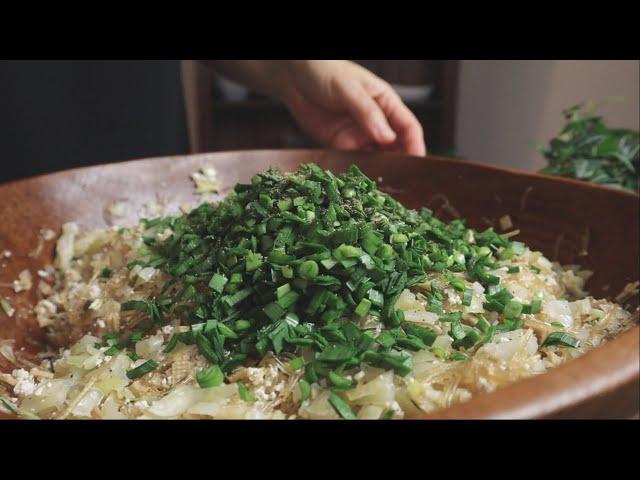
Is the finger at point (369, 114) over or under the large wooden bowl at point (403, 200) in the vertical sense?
over

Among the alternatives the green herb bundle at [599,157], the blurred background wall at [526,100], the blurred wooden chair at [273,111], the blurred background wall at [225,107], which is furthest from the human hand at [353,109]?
the blurred wooden chair at [273,111]

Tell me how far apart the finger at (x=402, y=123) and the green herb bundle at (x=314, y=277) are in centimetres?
63

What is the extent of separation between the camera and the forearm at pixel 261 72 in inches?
75.4

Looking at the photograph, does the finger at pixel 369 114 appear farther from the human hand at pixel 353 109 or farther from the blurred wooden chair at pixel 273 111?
the blurred wooden chair at pixel 273 111

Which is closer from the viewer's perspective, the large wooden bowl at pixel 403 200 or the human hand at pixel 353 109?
the large wooden bowl at pixel 403 200

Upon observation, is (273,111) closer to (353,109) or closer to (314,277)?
(353,109)

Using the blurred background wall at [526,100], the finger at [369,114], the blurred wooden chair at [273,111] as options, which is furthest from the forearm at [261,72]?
the blurred wooden chair at [273,111]

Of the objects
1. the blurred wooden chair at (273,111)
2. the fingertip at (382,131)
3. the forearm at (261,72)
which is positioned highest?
the forearm at (261,72)

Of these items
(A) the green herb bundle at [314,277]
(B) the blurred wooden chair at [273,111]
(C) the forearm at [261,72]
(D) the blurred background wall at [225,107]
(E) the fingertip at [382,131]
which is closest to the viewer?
(A) the green herb bundle at [314,277]

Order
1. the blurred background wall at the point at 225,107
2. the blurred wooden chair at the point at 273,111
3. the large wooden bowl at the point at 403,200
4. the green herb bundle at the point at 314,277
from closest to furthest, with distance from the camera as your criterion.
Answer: the green herb bundle at the point at 314,277, the large wooden bowl at the point at 403,200, the blurred background wall at the point at 225,107, the blurred wooden chair at the point at 273,111

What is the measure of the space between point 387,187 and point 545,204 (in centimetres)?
40

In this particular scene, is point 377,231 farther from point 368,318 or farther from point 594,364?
point 594,364

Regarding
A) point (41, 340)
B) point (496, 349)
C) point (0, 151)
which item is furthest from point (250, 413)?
point (0, 151)

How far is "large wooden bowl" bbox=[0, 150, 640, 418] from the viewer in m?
1.21
